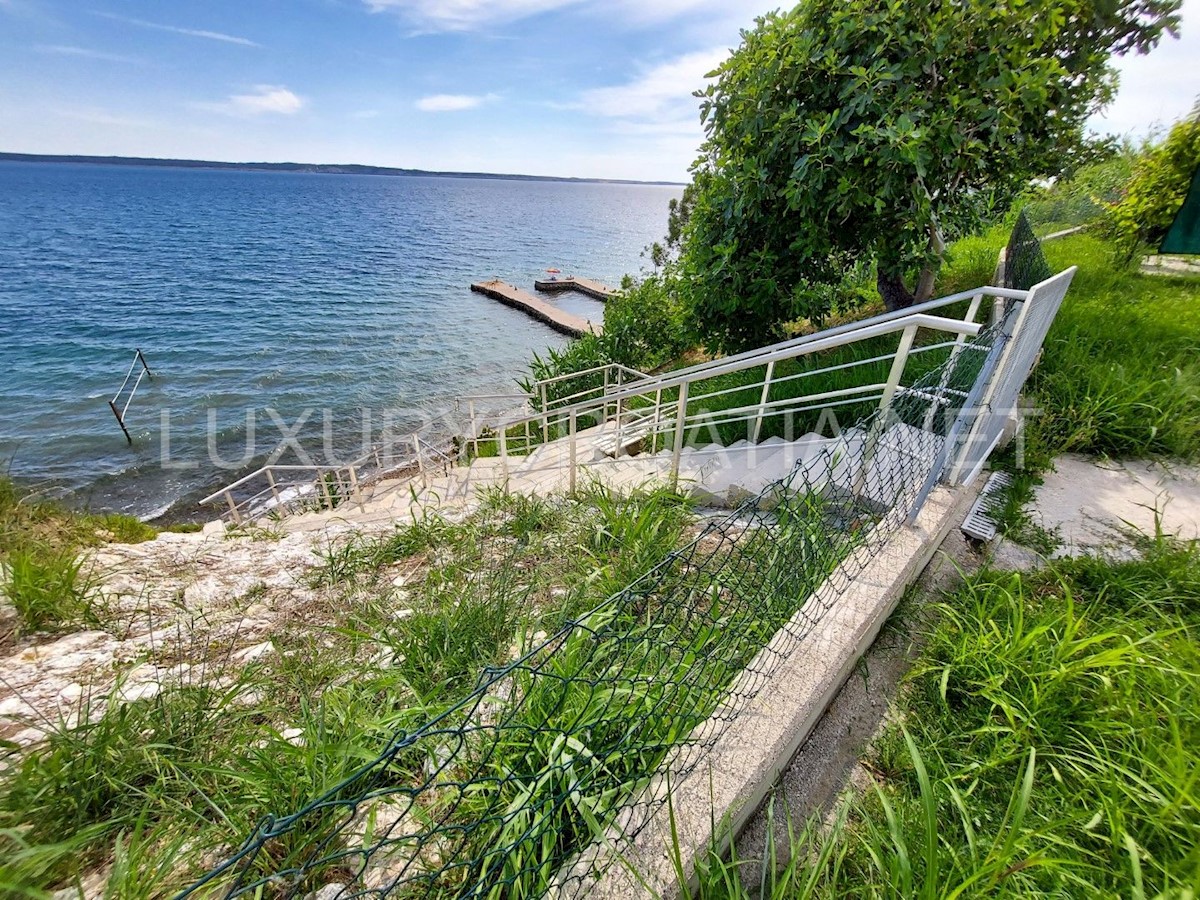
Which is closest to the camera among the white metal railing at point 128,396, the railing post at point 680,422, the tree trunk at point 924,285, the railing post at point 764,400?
the railing post at point 680,422

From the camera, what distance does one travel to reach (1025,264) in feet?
17.9

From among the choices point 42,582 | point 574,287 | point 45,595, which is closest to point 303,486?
point 42,582

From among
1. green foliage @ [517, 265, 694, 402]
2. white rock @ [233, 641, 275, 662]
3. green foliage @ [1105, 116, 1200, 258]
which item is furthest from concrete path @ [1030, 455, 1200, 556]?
green foliage @ [517, 265, 694, 402]

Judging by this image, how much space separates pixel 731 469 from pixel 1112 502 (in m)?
2.29

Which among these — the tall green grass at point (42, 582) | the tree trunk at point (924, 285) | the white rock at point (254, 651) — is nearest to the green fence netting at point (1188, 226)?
the tree trunk at point (924, 285)

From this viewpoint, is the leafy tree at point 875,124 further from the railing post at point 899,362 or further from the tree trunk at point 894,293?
Answer: the railing post at point 899,362

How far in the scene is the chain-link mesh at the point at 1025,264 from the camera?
530cm

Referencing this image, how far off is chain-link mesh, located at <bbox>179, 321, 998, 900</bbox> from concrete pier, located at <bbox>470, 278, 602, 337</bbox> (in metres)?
25.3

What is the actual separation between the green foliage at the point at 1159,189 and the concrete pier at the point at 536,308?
20644 millimetres

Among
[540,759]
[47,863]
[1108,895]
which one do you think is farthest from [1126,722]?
[47,863]

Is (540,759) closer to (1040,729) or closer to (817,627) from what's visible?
(817,627)

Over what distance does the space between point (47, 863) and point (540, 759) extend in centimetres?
137

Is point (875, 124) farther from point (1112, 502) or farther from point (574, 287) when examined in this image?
point (574, 287)

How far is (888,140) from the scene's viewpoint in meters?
3.93
